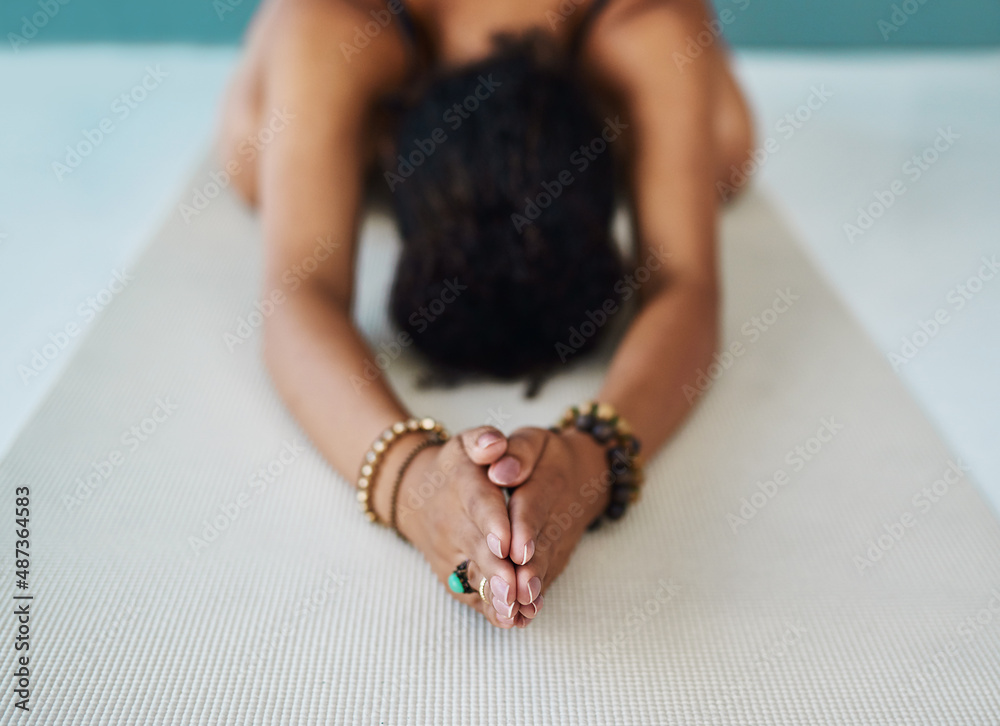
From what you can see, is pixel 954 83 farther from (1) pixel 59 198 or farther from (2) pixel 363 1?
(1) pixel 59 198

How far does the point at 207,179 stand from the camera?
1.45m

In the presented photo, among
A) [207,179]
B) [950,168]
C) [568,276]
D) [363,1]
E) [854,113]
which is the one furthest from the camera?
[854,113]

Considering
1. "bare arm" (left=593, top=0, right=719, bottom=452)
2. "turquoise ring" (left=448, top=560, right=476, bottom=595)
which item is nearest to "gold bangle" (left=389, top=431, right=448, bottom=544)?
"turquoise ring" (left=448, top=560, right=476, bottom=595)

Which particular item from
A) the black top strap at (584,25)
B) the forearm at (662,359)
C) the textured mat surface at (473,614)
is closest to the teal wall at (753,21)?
the black top strap at (584,25)

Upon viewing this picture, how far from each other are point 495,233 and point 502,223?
0.01m

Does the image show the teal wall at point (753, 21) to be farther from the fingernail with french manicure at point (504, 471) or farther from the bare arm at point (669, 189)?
the fingernail with french manicure at point (504, 471)

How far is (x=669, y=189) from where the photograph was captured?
1.05 m

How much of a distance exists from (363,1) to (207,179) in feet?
1.63

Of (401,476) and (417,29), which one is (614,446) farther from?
(417,29)

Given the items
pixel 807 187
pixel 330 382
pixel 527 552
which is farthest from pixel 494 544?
pixel 807 187

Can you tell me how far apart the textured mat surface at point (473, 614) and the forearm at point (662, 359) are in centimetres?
4

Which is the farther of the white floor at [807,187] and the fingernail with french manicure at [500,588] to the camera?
the white floor at [807,187]

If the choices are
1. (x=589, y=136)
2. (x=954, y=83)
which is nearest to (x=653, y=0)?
(x=589, y=136)

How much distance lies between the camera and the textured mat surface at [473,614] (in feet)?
2.13
